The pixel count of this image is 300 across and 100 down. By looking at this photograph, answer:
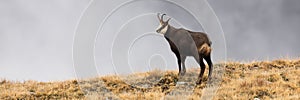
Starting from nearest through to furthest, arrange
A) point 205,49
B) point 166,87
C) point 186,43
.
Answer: point 186,43 → point 205,49 → point 166,87

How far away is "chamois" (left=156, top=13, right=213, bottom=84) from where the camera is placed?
15.4m

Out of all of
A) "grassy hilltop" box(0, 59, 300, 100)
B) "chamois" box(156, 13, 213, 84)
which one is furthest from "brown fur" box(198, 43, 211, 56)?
"grassy hilltop" box(0, 59, 300, 100)

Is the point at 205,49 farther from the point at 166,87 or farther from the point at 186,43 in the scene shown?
the point at 166,87

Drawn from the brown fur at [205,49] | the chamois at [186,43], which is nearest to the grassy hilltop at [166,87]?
the chamois at [186,43]

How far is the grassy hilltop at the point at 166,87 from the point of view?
1383 cm

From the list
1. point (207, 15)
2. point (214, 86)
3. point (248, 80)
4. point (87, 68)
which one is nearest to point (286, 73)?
point (248, 80)

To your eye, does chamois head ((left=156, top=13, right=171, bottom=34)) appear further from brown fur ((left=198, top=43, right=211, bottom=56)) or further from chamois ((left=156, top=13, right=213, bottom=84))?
brown fur ((left=198, top=43, right=211, bottom=56))

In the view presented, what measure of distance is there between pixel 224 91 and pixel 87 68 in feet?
14.5

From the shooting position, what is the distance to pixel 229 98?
Result: 42.7 feet

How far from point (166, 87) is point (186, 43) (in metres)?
1.68

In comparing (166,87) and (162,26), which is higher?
(162,26)

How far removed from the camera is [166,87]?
1577 cm

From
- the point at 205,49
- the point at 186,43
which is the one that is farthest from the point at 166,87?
the point at 205,49

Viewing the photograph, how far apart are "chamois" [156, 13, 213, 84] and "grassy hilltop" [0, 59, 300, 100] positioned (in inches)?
35.8
